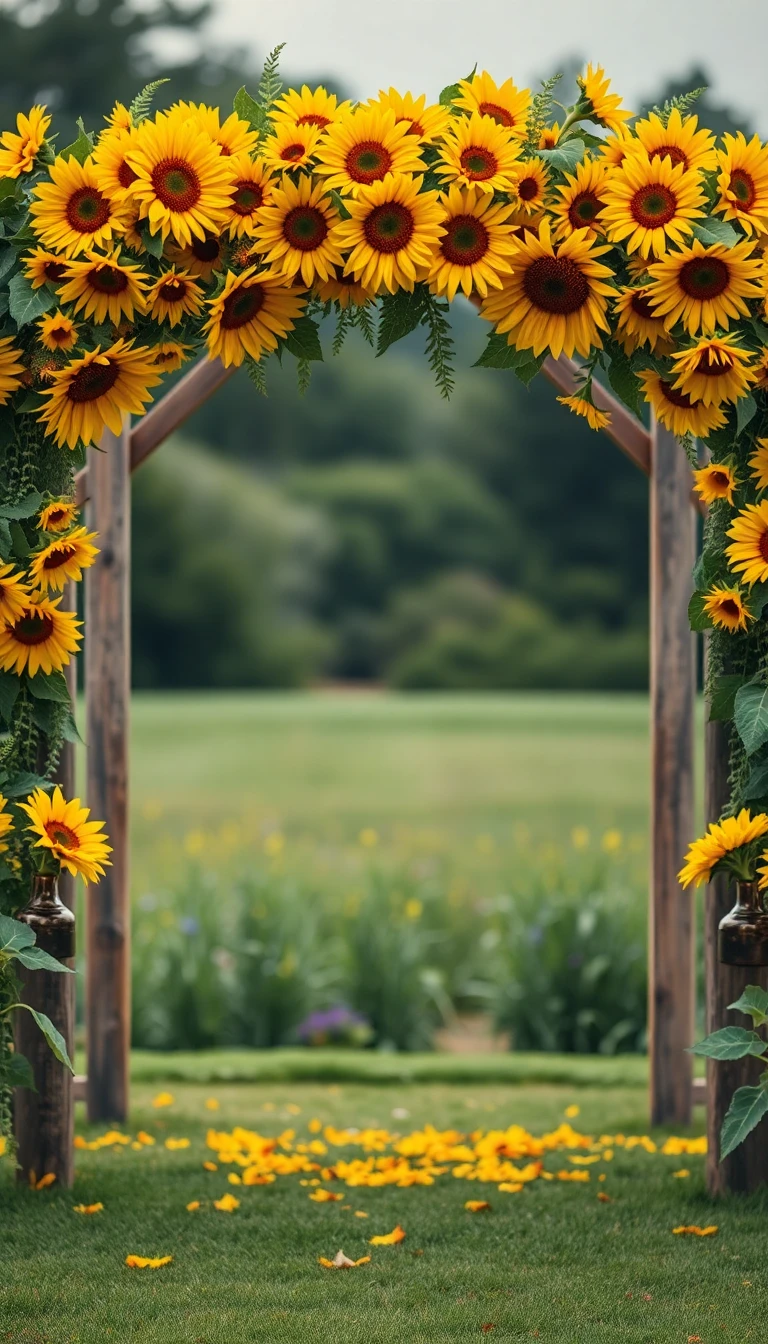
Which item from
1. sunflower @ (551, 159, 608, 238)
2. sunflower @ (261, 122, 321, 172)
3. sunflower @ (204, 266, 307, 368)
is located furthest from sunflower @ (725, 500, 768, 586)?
sunflower @ (261, 122, 321, 172)

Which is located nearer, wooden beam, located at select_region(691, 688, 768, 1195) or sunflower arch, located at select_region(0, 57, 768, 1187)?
sunflower arch, located at select_region(0, 57, 768, 1187)

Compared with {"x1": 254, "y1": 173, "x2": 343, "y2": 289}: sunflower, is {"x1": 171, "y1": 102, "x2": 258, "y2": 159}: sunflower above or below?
above

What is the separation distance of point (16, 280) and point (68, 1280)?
1874 mm

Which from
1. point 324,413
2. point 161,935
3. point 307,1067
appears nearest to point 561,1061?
point 307,1067

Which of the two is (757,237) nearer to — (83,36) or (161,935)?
(161,935)

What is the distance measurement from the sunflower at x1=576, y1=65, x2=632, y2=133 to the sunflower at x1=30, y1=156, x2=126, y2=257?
0.89 meters

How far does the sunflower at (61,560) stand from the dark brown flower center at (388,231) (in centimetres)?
76

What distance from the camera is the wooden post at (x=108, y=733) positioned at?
3.62 metres

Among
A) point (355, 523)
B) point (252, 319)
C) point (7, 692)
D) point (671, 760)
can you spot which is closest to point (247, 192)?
point (252, 319)

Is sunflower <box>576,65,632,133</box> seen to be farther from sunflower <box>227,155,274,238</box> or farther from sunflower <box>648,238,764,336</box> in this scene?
sunflower <box>227,155,274,238</box>

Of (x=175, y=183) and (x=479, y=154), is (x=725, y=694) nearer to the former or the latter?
(x=479, y=154)

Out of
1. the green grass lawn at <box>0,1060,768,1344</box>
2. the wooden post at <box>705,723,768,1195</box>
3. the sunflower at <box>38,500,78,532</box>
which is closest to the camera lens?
the green grass lawn at <box>0,1060,768,1344</box>

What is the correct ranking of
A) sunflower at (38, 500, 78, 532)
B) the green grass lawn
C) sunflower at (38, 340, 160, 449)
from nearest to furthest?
the green grass lawn
sunflower at (38, 340, 160, 449)
sunflower at (38, 500, 78, 532)

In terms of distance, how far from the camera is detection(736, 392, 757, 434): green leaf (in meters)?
2.49
